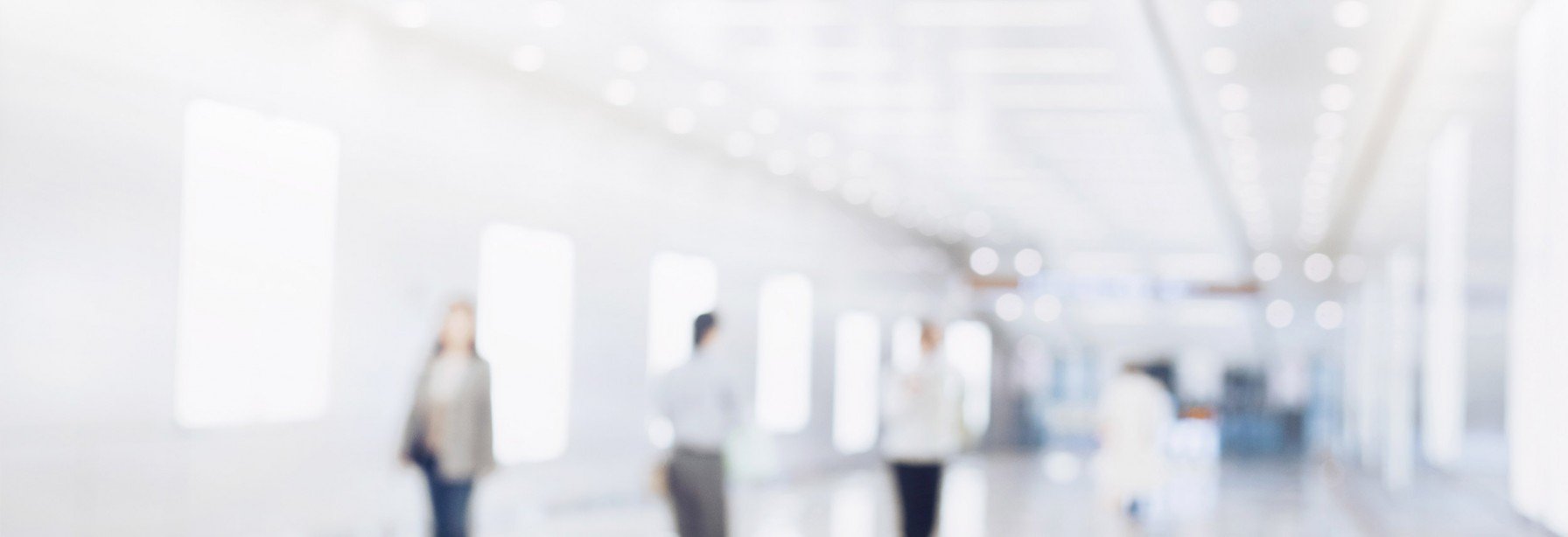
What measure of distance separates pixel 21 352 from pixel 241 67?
8.03ft

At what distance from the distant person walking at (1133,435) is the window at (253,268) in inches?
248

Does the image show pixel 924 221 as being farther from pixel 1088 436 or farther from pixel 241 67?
pixel 1088 436

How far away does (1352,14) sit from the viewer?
10.5 m

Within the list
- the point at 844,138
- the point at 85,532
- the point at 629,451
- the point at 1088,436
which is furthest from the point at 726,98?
the point at 1088,436

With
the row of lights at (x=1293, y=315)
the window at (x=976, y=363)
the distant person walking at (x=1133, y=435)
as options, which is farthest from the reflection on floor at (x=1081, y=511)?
the row of lights at (x=1293, y=315)

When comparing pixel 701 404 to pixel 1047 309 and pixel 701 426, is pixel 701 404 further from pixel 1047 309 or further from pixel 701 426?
pixel 1047 309

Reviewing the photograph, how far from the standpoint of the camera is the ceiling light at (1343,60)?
38.4ft

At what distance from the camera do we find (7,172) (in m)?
8.30

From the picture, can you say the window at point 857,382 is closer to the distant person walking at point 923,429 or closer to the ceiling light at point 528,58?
the ceiling light at point 528,58

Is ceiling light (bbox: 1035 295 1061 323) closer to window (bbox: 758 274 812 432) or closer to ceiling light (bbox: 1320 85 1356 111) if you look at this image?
window (bbox: 758 274 812 432)

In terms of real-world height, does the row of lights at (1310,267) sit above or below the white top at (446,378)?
above

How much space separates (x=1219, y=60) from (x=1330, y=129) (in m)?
3.54

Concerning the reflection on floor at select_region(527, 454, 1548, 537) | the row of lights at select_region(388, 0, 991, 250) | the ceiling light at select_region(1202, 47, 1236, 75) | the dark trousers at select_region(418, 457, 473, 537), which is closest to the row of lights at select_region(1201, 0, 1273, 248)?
the ceiling light at select_region(1202, 47, 1236, 75)

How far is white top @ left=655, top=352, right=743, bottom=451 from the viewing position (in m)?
7.69
